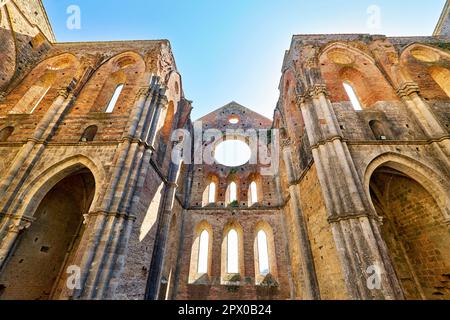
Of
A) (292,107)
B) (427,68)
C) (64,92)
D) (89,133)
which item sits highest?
(427,68)

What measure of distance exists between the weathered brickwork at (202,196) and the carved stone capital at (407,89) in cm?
5

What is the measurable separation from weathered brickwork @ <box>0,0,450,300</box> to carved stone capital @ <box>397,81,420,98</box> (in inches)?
2.0

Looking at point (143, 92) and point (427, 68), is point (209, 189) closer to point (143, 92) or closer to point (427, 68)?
point (143, 92)

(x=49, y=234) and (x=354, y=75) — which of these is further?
(x=354, y=75)

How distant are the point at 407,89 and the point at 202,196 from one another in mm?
12810

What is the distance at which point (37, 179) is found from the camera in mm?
7582

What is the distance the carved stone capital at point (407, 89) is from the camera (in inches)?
352

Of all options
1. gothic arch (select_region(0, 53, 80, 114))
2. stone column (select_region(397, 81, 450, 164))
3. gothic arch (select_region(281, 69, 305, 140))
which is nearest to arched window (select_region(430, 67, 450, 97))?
stone column (select_region(397, 81, 450, 164))

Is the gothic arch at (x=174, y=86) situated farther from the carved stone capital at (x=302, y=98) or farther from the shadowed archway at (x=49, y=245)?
the carved stone capital at (x=302, y=98)

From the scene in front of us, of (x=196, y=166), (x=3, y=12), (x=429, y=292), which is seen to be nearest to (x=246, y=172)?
(x=196, y=166)

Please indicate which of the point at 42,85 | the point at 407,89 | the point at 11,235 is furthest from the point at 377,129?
the point at 42,85

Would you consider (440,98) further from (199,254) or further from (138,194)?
(199,254)

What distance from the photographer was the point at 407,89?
356 inches

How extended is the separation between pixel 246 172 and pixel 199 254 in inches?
268
